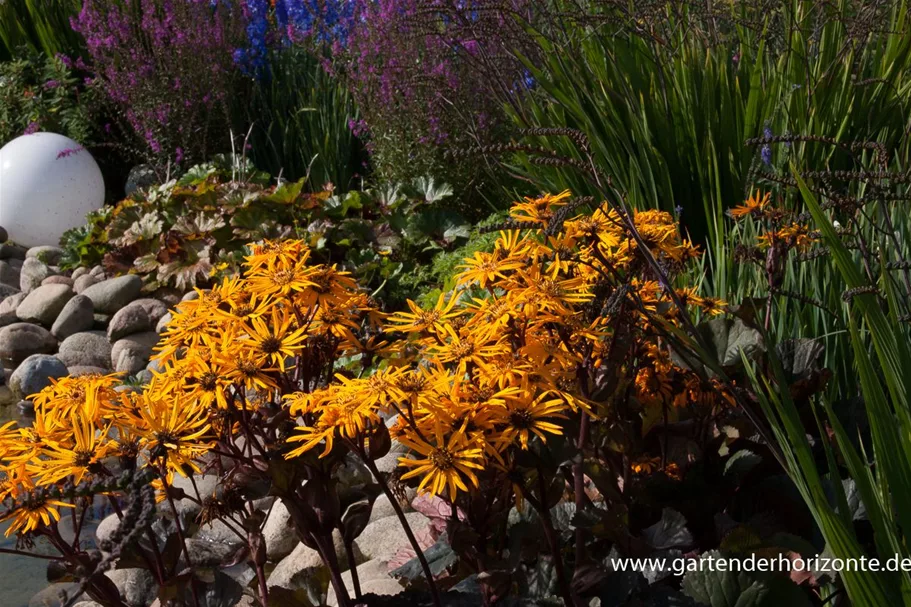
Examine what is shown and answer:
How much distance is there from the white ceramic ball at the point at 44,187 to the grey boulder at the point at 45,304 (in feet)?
3.50

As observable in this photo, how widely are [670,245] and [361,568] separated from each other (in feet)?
4.14

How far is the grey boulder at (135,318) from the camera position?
5.03m

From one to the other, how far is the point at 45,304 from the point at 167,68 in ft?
6.86

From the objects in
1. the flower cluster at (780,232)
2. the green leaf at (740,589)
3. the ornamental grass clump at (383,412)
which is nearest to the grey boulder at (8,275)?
the ornamental grass clump at (383,412)

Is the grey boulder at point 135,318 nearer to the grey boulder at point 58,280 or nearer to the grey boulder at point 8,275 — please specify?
the grey boulder at point 58,280

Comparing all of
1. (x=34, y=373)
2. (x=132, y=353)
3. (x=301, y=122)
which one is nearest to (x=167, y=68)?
(x=301, y=122)

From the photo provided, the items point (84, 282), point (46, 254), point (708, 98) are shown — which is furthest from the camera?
point (46, 254)

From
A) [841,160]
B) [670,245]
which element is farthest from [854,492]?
[841,160]

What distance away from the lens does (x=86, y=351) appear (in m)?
5.09

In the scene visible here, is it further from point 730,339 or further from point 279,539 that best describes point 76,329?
point 730,339

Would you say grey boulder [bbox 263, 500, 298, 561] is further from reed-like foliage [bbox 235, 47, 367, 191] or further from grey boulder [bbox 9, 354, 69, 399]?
reed-like foliage [bbox 235, 47, 367, 191]

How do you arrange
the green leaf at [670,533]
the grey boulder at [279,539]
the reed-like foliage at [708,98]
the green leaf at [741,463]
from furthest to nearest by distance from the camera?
1. the reed-like foliage at [708,98]
2. the grey boulder at [279,539]
3. the green leaf at [741,463]
4. the green leaf at [670,533]

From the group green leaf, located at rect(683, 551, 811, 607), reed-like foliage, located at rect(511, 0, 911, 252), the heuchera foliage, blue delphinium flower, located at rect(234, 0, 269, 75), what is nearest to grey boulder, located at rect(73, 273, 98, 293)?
the heuchera foliage

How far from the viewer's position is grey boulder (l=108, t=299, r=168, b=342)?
5.03 metres
